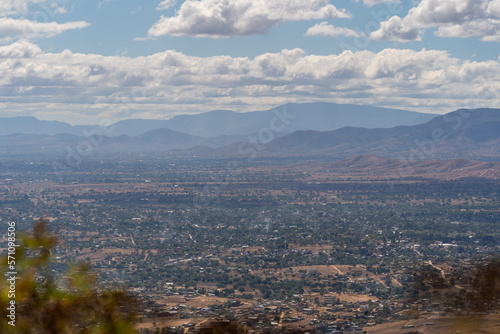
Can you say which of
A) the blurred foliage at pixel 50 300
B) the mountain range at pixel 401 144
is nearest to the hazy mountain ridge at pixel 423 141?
the mountain range at pixel 401 144

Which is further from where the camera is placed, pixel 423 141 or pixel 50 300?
pixel 423 141

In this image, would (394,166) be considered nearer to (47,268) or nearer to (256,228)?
(256,228)

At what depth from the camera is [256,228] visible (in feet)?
186

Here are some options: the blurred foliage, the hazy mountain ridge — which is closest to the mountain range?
the hazy mountain ridge

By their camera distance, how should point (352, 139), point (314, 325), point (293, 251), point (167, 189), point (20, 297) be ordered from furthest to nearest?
point (352, 139) < point (167, 189) < point (293, 251) < point (314, 325) < point (20, 297)


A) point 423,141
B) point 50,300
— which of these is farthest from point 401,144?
point 50,300

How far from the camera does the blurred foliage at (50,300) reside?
199 inches

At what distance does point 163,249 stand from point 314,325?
26412 mm

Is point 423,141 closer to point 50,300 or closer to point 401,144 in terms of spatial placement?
point 401,144

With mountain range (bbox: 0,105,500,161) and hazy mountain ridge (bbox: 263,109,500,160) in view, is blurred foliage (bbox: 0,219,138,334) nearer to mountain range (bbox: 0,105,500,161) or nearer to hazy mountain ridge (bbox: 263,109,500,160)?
mountain range (bbox: 0,105,500,161)

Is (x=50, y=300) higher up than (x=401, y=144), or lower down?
higher up

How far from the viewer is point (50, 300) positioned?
17.1ft

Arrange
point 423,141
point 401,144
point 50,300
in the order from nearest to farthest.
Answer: point 50,300 < point 423,141 < point 401,144

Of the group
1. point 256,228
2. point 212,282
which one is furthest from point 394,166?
point 212,282
